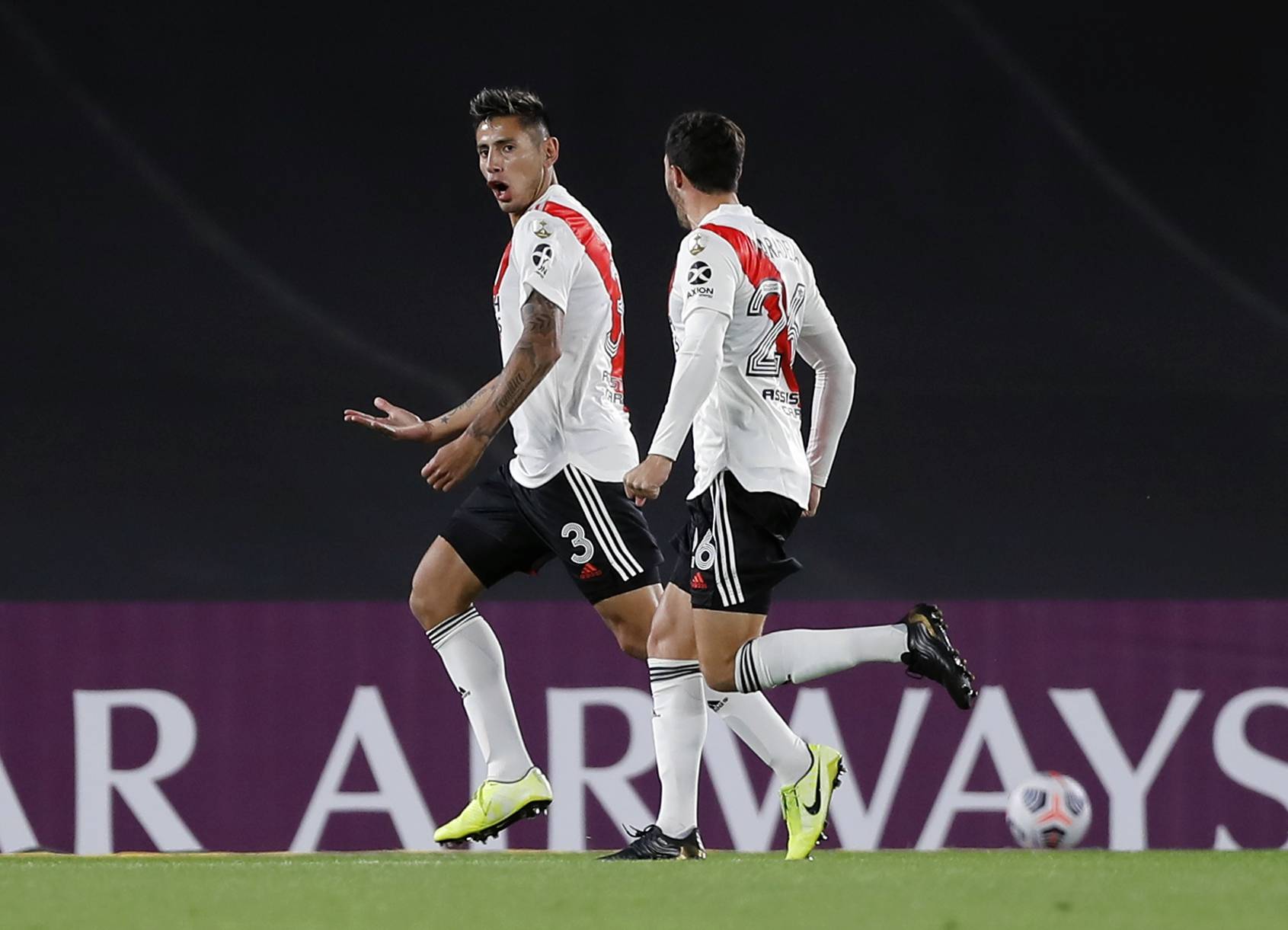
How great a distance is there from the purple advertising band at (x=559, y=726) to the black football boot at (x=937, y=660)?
7.21 feet

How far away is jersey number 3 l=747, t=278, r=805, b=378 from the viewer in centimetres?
474

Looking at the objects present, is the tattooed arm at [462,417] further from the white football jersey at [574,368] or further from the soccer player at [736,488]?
the soccer player at [736,488]

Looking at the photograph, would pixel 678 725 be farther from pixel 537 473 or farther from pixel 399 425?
pixel 399 425

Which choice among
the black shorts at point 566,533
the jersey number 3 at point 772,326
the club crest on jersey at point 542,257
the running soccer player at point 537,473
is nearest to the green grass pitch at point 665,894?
the running soccer player at point 537,473

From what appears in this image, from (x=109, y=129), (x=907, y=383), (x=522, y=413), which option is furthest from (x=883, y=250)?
(x=522, y=413)

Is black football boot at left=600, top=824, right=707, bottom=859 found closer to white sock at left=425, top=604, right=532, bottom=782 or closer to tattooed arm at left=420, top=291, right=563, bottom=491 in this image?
white sock at left=425, top=604, right=532, bottom=782

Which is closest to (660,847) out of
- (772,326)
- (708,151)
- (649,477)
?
(649,477)

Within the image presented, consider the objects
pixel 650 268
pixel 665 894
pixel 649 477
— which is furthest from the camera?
A: pixel 650 268

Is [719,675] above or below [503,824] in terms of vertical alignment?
above

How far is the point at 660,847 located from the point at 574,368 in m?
1.12

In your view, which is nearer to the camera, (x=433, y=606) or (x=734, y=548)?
(x=734, y=548)

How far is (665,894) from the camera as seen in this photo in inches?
150

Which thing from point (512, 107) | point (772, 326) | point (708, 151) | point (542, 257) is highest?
point (512, 107)

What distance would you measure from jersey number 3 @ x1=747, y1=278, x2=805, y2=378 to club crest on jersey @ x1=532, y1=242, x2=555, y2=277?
488 mm
